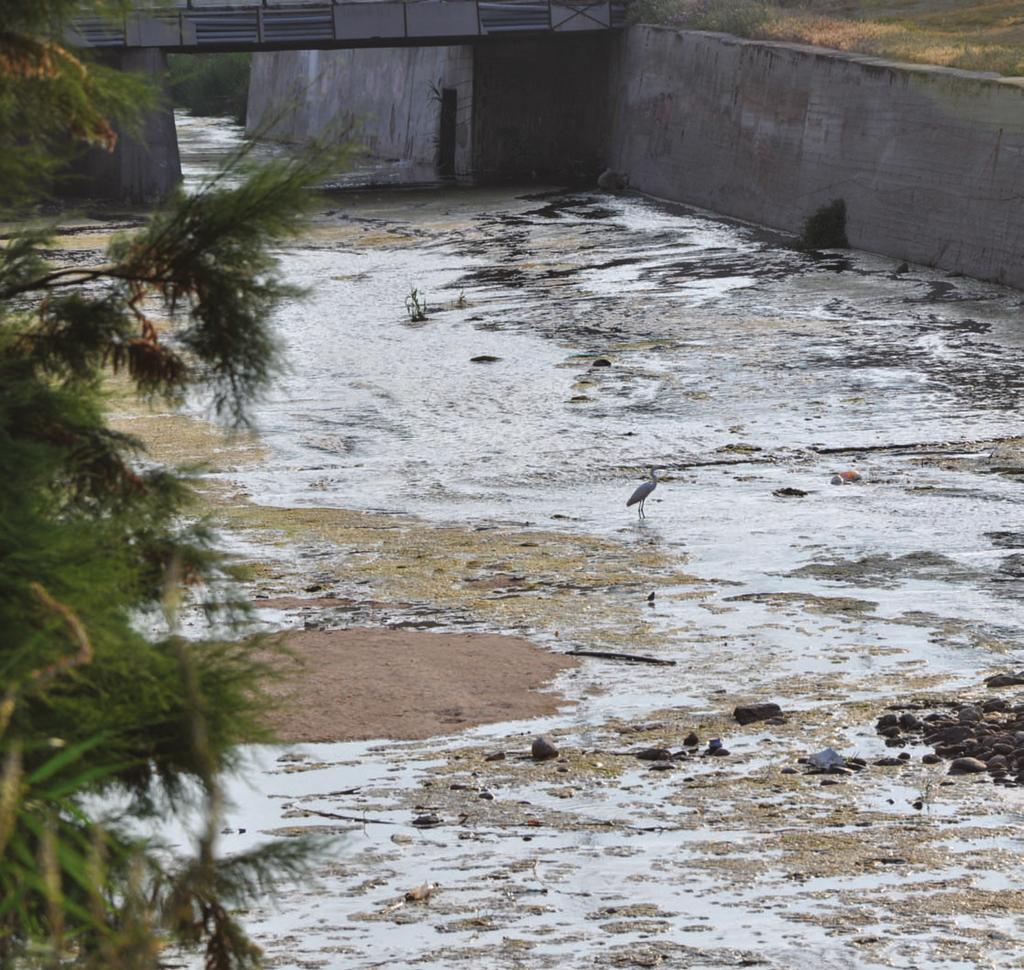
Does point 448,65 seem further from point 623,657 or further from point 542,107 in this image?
point 623,657

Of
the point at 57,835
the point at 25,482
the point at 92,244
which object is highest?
the point at 25,482

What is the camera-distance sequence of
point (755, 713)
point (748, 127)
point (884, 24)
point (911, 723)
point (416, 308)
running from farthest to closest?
point (884, 24) < point (748, 127) < point (416, 308) < point (755, 713) < point (911, 723)

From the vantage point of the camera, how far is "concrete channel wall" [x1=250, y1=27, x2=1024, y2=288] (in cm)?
2408

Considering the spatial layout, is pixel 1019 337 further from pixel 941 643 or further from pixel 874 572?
pixel 941 643

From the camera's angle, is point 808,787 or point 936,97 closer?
point 808,787

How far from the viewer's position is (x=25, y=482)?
4.10 m

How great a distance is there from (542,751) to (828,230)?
69.6ft

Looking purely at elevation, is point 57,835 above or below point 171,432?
above

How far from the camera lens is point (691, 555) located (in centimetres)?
1145

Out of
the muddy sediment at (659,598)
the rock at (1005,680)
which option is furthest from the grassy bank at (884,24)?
the rock at (1005,680)

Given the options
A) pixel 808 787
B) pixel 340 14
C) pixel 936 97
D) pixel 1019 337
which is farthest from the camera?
pixel 340 14

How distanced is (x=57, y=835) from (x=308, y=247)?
85.9 ft

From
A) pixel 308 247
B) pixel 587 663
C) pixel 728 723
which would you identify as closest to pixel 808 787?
pixel 728 723

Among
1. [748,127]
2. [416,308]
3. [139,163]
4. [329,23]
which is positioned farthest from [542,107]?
[416,308]
